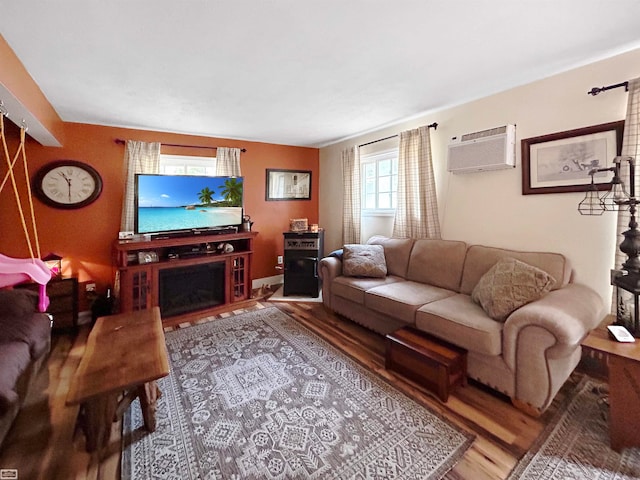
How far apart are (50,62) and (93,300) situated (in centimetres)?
235

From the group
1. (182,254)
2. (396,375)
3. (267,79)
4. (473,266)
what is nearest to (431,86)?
(267,79)

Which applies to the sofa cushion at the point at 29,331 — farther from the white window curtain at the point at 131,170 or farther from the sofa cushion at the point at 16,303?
the white window curtain at the point at 131,170

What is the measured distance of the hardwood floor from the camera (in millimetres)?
1400

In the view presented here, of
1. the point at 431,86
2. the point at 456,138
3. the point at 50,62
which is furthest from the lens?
the point at 456,138

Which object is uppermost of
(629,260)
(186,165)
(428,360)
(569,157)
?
(186,165)

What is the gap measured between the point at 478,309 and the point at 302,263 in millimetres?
2341

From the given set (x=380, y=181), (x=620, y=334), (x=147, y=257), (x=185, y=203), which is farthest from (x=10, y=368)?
(x=380, y=181)

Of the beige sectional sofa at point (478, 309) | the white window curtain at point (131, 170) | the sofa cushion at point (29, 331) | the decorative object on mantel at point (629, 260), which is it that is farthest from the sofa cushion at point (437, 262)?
the white window curtain at point (131, 170)

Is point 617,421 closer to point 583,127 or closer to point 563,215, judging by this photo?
point 563,215

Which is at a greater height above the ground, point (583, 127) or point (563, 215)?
point (583, 127)

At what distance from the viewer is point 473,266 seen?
2.63 meters

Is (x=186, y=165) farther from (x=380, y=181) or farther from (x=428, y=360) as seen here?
(x=428, y=360)

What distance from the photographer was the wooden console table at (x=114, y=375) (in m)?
1.34

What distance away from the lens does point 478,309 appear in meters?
2.18
